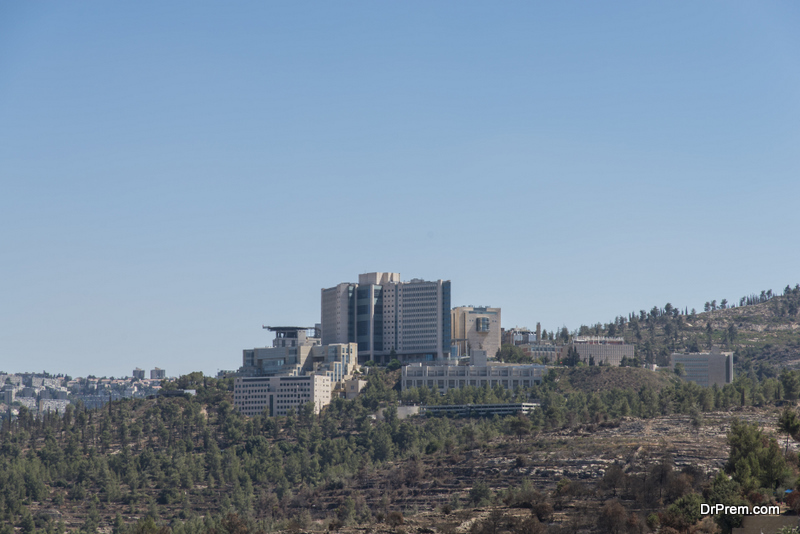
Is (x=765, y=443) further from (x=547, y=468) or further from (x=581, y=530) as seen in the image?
(x=547, y=468)

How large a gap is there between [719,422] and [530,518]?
196 ft

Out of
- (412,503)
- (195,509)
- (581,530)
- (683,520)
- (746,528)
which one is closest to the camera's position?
(746,528)

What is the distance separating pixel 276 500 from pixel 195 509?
18912mm

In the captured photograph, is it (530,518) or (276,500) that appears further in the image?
(276,500)

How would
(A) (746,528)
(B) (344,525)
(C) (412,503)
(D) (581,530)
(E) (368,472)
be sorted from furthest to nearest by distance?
(E) (368,472) → (C) (412,503) → (B) (344,525) → (D) (581,530) → (A) (746,528)

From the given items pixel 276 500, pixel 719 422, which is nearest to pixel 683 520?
pixel 719 422

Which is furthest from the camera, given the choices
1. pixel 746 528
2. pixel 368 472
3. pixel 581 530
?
pixel 368 472

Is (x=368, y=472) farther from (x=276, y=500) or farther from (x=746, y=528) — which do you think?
(x=746, y=528)

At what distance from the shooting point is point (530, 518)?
357 feet

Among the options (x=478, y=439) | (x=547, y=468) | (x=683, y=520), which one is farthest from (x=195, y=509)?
(x=683, y=520)

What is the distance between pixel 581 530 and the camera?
348 ft

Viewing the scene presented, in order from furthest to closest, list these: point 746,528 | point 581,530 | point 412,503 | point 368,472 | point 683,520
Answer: point 368,472 < point 412,503 < point 581,530 < point 683,520 < point 746,528

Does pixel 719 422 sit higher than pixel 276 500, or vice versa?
pixel 719 422

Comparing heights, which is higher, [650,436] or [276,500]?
[650,436]
